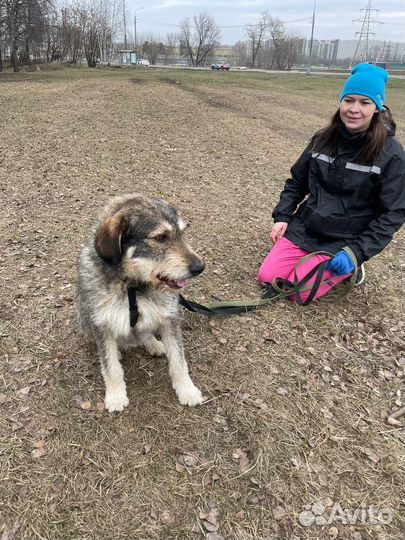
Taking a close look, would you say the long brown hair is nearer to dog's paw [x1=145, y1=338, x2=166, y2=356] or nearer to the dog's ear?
the dog's ear

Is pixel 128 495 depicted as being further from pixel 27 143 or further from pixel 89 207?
pixel 27 143

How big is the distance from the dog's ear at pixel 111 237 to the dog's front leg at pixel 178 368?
84 cm

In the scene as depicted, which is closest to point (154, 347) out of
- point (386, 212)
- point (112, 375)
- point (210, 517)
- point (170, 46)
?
point (112, 375)

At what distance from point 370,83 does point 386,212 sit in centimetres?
130

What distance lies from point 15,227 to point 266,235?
4.11 metres

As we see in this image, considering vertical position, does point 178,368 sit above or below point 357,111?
below

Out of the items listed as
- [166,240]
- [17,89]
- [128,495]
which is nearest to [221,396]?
[128,495]

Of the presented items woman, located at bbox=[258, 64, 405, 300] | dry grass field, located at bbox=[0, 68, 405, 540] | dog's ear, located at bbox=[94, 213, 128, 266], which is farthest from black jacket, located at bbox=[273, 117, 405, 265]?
dog's ear, located at bbox=[94, 213, 128, 266]

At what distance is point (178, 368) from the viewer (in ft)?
11.0

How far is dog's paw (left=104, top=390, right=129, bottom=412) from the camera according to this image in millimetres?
3230

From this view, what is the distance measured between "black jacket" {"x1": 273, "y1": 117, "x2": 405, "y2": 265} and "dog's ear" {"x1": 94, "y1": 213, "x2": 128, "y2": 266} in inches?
103

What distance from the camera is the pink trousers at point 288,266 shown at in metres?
4.50

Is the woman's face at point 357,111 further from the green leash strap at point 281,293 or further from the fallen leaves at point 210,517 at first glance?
the fallen leaves at point 210,517

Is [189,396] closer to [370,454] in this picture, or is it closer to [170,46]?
[370,454]
